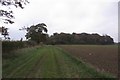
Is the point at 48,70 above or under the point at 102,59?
under

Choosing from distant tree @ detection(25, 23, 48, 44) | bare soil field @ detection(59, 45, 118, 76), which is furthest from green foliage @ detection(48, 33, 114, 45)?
bare soil field @ detection(59, 45, 118, 76)

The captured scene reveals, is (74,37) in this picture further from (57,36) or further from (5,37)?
(5,37)

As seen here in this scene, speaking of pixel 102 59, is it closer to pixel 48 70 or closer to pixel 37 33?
pixel 48 70

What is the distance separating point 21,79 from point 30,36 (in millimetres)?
115258

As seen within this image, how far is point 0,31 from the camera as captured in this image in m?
32.7

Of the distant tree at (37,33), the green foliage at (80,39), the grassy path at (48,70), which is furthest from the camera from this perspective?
the green foliage at (80,39)

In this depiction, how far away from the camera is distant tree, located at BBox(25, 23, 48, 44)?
5162 inches

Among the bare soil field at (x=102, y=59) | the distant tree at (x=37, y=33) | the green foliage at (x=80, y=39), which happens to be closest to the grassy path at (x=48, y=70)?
the bare soil field at (x=102, y=59)

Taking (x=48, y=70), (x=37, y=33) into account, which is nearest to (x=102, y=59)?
(x=48, y=70)

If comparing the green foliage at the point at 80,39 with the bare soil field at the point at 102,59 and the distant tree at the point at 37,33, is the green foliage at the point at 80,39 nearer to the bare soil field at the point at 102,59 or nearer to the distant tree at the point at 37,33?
the distant tree at the point at 37,33

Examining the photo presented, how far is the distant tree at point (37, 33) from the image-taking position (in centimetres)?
13112

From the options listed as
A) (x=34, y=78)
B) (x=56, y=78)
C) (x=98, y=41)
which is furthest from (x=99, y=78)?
(x=98, y=41)

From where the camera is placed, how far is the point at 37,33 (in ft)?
454

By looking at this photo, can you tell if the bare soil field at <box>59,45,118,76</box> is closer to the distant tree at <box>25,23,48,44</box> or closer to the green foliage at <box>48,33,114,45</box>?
the distant tree at <box>25,23,48,44</box>
